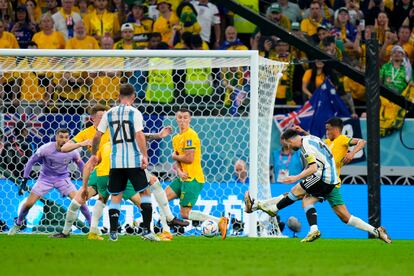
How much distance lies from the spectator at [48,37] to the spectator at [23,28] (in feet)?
0.69

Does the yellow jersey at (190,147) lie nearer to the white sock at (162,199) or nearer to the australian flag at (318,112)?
Result: the white sock at (162,199)

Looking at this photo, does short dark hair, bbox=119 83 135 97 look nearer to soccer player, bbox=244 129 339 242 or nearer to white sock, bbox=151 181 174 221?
white sock, bbox=151 181 174 221

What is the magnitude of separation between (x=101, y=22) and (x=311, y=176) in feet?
26.4

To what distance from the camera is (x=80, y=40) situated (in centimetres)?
2180

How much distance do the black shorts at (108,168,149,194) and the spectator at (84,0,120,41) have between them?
806 cm

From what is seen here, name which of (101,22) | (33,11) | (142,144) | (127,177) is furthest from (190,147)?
(33,11)

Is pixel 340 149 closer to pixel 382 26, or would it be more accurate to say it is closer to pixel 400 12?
pixel 382 26

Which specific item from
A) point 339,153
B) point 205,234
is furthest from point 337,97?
point 205,234

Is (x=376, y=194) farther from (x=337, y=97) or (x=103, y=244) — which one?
(x=103, y=244)

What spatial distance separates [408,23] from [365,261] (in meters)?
11.7

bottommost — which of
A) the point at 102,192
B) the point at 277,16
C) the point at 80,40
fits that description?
the point at 102,192

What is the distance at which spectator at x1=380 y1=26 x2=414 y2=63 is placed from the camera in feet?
73.1

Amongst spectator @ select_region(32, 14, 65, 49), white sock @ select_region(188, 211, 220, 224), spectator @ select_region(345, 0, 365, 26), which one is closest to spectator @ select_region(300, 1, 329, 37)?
spectator @ select_region(345, 0, 365, 26)

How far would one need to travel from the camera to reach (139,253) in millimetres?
12680
